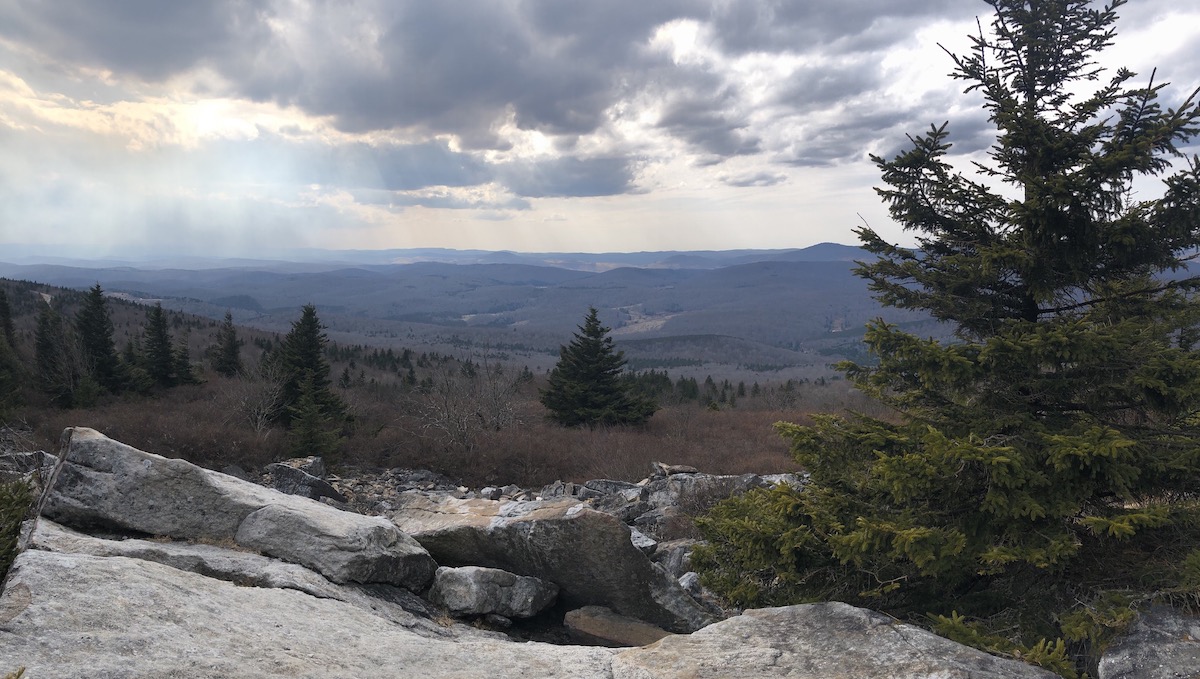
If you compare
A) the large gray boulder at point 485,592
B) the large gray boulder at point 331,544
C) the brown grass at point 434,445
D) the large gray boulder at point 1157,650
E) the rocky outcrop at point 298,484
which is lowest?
the brown grass at point 434,445

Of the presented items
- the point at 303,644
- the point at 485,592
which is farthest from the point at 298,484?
the point at 303,644

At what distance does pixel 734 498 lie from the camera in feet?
26.9

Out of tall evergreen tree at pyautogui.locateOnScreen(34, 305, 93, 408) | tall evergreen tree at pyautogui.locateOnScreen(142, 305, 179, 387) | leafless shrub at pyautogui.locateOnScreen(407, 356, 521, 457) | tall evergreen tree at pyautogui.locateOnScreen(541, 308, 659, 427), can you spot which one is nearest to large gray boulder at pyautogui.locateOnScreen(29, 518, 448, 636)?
leafless shrub at pyautogui.locateOnScreen(407, 356, 521, 457)

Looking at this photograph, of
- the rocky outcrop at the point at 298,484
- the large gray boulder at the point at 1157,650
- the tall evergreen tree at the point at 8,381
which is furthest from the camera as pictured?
the tall evergreen tree at the point at 8,381

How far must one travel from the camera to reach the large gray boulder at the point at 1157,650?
15.2 feet

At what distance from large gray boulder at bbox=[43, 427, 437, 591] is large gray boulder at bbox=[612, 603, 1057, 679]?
424 cm

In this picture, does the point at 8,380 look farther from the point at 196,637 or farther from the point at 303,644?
the point at 303,644

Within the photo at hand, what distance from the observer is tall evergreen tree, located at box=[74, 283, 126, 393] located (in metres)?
37.0

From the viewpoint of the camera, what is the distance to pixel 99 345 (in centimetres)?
3900

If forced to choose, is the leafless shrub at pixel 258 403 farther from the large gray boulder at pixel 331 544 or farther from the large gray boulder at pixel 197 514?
the large gray boulder at pixel 331 544

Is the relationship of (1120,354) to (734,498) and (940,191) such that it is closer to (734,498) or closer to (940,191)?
(940,191)

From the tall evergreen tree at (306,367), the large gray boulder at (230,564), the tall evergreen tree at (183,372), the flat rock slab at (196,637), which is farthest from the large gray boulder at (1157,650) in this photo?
the tall evergreen tree at (183,372)

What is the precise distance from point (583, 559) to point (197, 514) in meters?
5.43

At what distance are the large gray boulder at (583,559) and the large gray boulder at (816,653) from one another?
361 centimetres
